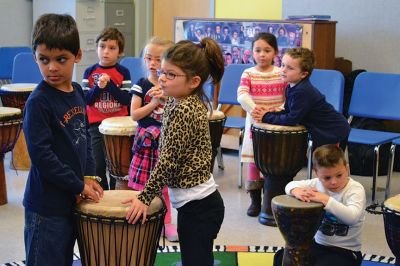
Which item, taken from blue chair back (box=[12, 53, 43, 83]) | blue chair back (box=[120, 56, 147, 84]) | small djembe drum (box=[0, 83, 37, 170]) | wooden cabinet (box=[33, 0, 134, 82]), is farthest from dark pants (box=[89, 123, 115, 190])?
wooden cabinet (box=[33, 0, 134, 82])

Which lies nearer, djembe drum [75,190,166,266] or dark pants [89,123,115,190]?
djembe drum [75,190,166,266]

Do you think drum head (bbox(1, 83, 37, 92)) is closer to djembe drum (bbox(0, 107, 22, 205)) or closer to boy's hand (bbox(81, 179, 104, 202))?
djembe drum (bbox(0, 107, 22, 205))

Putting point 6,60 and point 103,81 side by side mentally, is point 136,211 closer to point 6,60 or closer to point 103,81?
point 103,81

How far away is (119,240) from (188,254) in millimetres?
315

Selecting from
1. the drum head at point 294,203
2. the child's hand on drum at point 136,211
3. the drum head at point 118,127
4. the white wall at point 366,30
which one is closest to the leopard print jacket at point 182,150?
the child's hand on drum at point 136,211

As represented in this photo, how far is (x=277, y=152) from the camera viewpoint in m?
4.34

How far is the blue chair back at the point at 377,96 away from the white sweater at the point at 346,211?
2.21m

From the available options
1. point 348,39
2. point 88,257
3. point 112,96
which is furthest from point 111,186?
point 348,39

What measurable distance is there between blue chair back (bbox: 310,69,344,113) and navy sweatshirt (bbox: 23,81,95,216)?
9.47 ft

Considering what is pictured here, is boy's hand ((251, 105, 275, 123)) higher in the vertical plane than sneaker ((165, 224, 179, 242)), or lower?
higher

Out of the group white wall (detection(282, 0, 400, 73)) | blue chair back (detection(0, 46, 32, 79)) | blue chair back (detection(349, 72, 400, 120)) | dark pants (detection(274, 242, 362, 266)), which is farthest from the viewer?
blue chair back (detection(0, 46, 32, 79))

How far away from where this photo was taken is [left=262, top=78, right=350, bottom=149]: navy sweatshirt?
4.20m

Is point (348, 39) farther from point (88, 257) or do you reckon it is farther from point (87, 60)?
point (88, 257)

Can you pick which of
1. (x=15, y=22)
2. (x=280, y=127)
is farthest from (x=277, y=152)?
(x=15, y=22)
